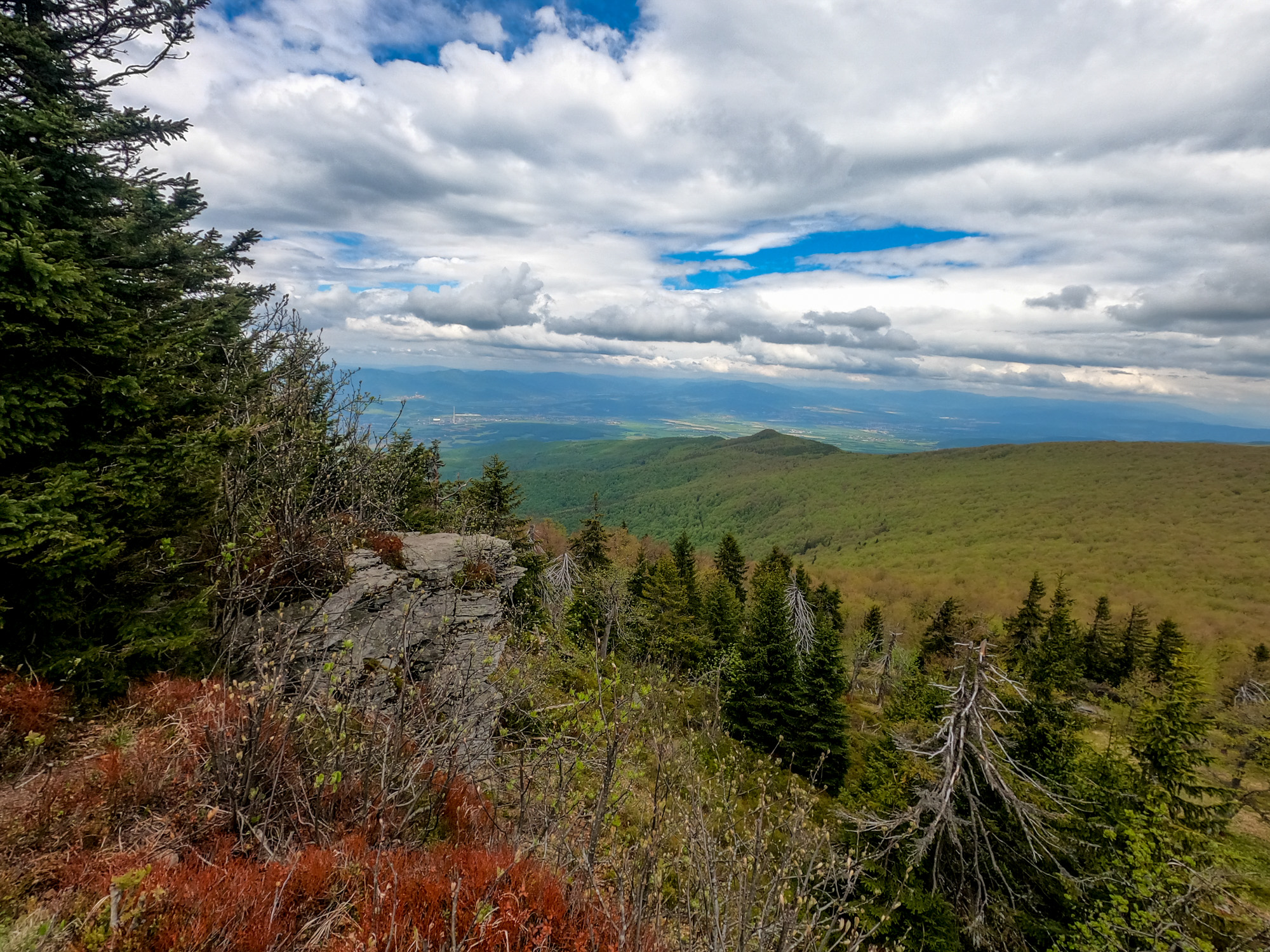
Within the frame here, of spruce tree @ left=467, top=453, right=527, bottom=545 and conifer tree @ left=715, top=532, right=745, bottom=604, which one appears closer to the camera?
spruce tree @ left=467, top=453, right=527, bottom=545

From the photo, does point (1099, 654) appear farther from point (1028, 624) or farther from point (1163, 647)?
point (1028, 624)

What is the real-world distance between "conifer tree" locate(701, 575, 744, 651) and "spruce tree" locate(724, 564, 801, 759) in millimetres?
4461

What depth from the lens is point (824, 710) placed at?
77.8 feet

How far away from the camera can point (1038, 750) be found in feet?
44.5

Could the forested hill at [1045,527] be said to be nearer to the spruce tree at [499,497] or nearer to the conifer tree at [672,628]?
the conifer tree at [672,628]

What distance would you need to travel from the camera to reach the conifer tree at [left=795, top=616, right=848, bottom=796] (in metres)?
23.3

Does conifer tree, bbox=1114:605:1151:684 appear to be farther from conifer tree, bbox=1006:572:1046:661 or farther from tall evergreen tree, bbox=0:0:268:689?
tall evergreen tree, bbox=0:0:268:689

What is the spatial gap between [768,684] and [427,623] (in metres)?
20.0

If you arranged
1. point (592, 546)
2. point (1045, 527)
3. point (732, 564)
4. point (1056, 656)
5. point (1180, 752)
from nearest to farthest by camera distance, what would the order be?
point (1180, 752) → point (1056, 656) → point (592, 546) → point (732, 564) → point (1045, 527)

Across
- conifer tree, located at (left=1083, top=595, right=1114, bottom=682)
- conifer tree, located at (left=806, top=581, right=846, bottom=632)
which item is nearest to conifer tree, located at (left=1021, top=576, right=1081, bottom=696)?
conifer tree, located at (left=1083, top=595, right=1114, bottom=682)

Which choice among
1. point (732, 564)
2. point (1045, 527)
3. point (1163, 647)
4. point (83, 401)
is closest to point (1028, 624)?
point (1163, 647)

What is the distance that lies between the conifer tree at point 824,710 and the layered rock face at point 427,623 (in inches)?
680

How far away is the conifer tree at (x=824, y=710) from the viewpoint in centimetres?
2328

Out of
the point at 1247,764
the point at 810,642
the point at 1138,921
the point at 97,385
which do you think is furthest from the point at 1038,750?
the point at 97,385
